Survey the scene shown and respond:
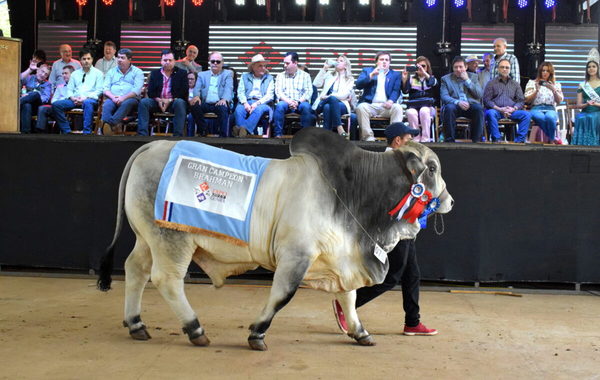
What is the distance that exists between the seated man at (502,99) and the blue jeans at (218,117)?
396cm

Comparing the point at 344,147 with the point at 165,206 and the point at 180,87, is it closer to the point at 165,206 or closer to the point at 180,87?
the point at 165,206

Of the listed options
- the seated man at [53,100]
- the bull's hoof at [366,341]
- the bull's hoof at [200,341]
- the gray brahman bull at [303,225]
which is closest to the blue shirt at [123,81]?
the seated man at [53,100]

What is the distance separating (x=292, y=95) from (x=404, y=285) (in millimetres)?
5726

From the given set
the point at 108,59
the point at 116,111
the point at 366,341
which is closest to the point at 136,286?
the point at 366,341

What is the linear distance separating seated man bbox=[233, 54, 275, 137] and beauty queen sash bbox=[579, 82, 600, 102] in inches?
190

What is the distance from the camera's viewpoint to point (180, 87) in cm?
1137

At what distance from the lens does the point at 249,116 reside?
11.4 metres

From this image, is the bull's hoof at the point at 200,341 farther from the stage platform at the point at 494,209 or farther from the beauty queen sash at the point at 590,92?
the beauty queen sash at the point at 590,92

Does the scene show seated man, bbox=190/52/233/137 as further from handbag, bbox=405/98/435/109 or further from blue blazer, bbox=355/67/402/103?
handbag, bbox=405/98/435/109

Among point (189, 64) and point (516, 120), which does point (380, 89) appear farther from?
point (189, 64)

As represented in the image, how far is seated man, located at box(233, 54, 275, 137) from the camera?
11.3m

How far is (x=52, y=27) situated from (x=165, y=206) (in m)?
12.8

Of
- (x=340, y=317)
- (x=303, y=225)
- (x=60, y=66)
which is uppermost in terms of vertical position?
(x=60, y=66)

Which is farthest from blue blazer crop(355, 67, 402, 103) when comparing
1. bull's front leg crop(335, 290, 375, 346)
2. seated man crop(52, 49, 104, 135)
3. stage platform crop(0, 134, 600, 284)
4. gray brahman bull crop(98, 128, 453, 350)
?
bull's front leg crop(335, 290, 375, 346)
